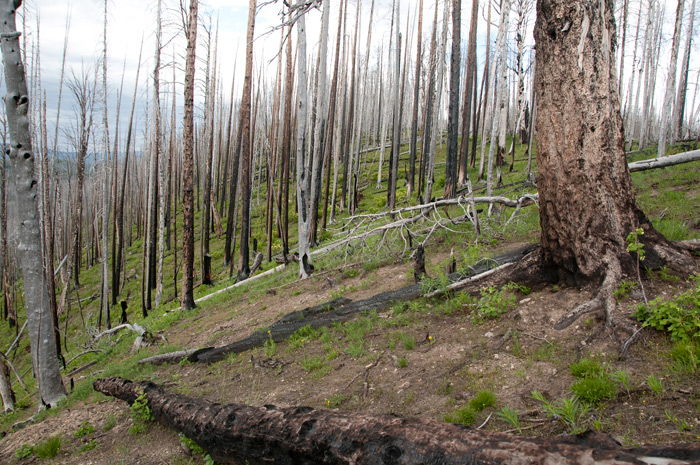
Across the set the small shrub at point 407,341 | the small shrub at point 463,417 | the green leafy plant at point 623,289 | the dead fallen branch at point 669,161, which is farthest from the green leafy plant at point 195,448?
the dead fallen branch at point 669,161

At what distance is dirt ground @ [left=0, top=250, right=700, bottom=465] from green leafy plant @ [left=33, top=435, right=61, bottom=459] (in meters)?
0.07

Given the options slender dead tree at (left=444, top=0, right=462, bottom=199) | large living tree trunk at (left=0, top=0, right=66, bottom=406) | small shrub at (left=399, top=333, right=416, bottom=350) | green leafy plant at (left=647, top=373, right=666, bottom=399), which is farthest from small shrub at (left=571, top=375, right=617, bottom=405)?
slender dead tree at (left=444, top=0, right=462, bottom=199)

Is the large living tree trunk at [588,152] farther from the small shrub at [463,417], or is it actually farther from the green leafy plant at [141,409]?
the green leafy plant at [141,409]

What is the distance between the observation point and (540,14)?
3932 mm

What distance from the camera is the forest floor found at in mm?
2555

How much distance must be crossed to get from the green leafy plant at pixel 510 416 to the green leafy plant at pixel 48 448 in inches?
191

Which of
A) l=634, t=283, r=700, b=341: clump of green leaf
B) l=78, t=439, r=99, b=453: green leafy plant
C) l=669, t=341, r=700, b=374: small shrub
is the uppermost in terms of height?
l=634, t=283, r=700, b=341: clump of green leaf

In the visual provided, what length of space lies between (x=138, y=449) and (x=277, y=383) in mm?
1544

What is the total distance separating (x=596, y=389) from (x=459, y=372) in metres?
1.16

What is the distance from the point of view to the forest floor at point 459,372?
255 centimetres

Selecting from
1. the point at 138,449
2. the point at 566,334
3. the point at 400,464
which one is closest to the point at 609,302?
the point at 566,334

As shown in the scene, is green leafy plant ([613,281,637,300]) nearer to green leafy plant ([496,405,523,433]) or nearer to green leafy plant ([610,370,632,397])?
green leafy plant ([610,370,632,397])

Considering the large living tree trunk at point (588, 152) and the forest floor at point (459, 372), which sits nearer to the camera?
the forest floor at point (459, 372)

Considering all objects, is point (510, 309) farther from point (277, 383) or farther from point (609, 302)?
point (277, 383)
